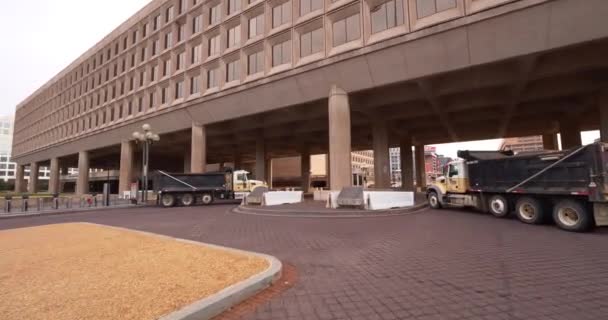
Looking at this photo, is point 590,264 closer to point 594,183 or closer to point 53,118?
point 594,183

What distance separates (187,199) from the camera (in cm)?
2558

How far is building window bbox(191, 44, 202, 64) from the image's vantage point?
108ft

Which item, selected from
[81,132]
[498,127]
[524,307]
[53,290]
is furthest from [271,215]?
[81,132]

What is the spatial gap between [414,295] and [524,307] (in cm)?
140

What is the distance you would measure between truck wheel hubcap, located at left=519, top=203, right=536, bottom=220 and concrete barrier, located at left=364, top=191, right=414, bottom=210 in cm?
631

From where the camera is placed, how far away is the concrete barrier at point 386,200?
16328mm

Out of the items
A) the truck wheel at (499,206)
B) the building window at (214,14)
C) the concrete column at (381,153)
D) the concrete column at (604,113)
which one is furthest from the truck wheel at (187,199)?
the concrete column at (604,113)

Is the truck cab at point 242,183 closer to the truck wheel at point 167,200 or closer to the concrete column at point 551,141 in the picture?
the truck wheel at point 167,200

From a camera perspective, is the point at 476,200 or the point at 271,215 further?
the point at 271,215

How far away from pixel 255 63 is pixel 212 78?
6.51m

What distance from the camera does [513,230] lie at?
10195 millimetres

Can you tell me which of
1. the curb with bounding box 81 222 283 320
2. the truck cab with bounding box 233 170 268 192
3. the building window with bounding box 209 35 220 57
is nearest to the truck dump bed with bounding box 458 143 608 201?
the curb with bounding box 81 222 283 320

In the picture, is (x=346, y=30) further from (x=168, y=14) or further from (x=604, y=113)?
(x=168, y=14)

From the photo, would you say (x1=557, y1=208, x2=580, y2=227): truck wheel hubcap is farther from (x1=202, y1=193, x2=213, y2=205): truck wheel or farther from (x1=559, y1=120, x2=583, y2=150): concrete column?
(x1=202, y1=193, x2=213, y2=205): truck wheel
